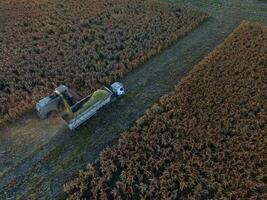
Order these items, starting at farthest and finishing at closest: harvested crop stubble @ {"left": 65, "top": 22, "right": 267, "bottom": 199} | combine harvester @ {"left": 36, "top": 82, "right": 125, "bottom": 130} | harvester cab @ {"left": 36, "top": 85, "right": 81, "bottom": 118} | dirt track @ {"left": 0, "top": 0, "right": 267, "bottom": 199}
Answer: harvester cab @ {"left": 36, "top": 85, "right": 81, "bottom": 118} → combine harvester @ {"left": 36, "top": 82, "right": 125, "bottom": 130} → dirt track @ {"left": 0, "top": 0, "right": 267, "bottom": 199} → harvested crop stubble @ {"left": 65, "top": 22, "right": 267, "bottom": 199}

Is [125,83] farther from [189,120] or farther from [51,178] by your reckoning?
[51,178]

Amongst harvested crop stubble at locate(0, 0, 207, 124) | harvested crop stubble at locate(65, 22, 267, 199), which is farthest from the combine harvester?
harvested crop stubble at locate(65, 22, 267, 199)

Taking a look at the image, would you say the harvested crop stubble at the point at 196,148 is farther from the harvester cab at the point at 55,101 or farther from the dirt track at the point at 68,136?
the harvester cab at the point at 55,101

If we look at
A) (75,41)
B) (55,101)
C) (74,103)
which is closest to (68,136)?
(74,103)

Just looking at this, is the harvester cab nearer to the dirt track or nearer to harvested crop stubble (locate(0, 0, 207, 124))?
the dirt track

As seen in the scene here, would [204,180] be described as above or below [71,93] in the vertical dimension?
below

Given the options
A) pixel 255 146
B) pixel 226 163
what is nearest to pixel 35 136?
pixel 226 163

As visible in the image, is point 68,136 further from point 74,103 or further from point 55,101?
point 55,101
